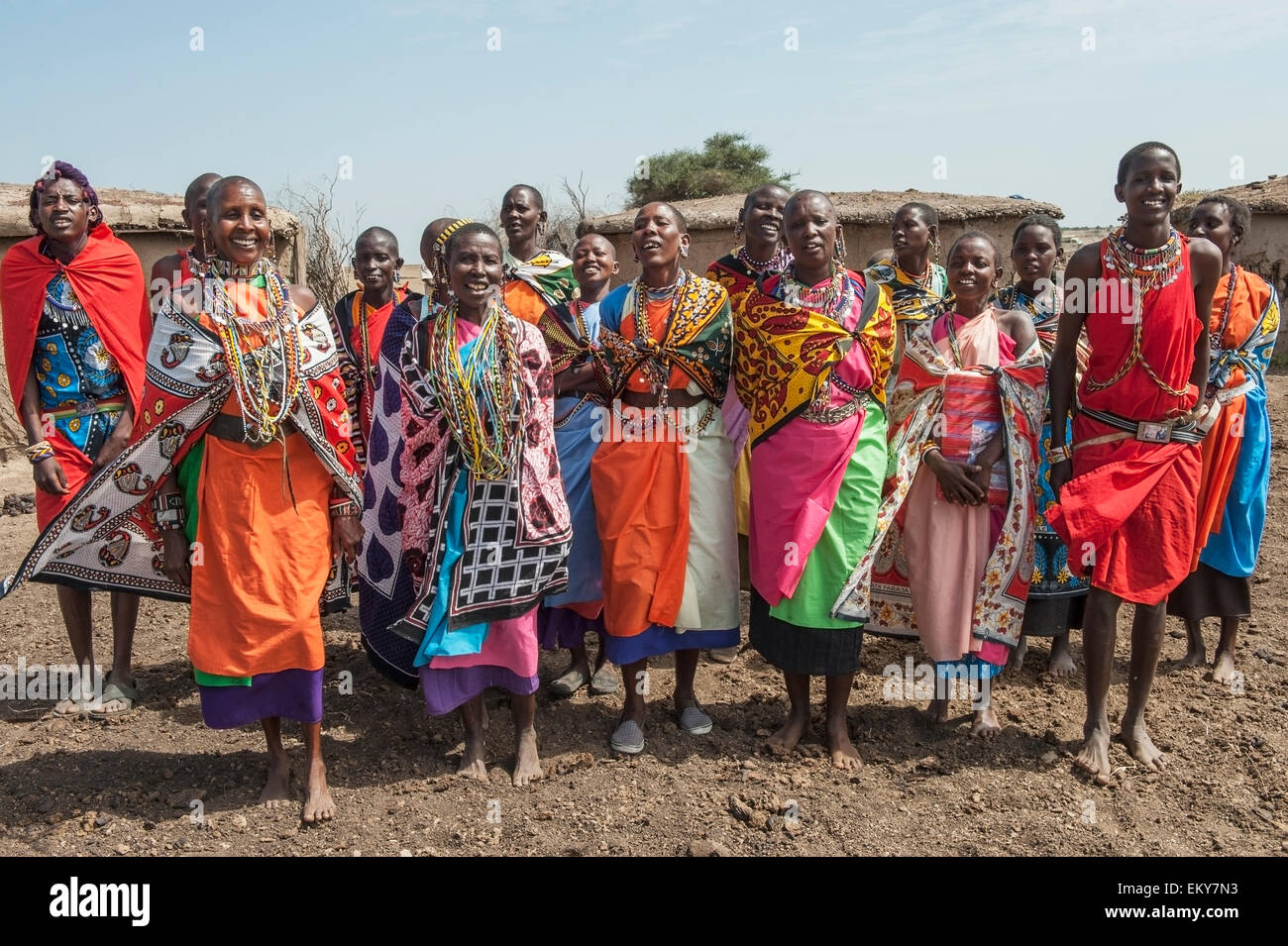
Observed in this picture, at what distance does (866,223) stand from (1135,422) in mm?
6362

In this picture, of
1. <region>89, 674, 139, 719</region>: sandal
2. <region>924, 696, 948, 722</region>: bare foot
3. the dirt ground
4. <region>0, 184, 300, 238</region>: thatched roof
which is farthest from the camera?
<region>0, 184, 300, 238</region>: thatched roof

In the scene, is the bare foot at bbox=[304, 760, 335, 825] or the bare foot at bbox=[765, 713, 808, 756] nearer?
Answer: the bare foot at bbox=[304, 760, 335, 825]

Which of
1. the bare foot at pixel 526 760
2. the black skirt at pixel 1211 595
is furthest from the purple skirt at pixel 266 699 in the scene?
the black skirt at pixel 1211 595

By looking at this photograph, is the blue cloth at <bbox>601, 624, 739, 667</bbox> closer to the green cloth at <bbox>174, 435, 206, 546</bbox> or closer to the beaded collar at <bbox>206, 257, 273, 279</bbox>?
the green cloth at <bbox>174, 435, 206, 546</bbox>

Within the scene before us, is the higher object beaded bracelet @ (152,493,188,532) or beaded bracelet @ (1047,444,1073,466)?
beaded bracelet @ (1047,444,1073,466)

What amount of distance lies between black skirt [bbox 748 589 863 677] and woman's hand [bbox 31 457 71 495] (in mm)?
3087

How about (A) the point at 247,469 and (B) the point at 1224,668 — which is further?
(B) the point at 1224,668

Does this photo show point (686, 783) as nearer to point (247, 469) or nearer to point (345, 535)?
point (345, 535)

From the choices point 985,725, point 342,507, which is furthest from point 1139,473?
point 342,507

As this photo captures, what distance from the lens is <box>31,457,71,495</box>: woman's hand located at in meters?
4.50

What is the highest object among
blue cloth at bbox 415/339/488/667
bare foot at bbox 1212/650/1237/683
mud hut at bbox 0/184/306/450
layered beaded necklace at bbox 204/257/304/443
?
mud hut at bbox 0/184/306/450

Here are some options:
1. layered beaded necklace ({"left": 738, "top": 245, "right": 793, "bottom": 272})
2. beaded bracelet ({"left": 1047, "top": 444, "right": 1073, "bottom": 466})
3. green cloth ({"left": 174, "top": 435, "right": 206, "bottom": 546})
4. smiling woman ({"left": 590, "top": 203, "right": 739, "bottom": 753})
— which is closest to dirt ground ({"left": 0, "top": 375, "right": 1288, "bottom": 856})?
smiling woman ({"left": 590, "top": 203, "right": 739, "bottom": 753})

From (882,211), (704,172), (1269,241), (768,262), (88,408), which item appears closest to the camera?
(88,408)

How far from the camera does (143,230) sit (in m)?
8.13
